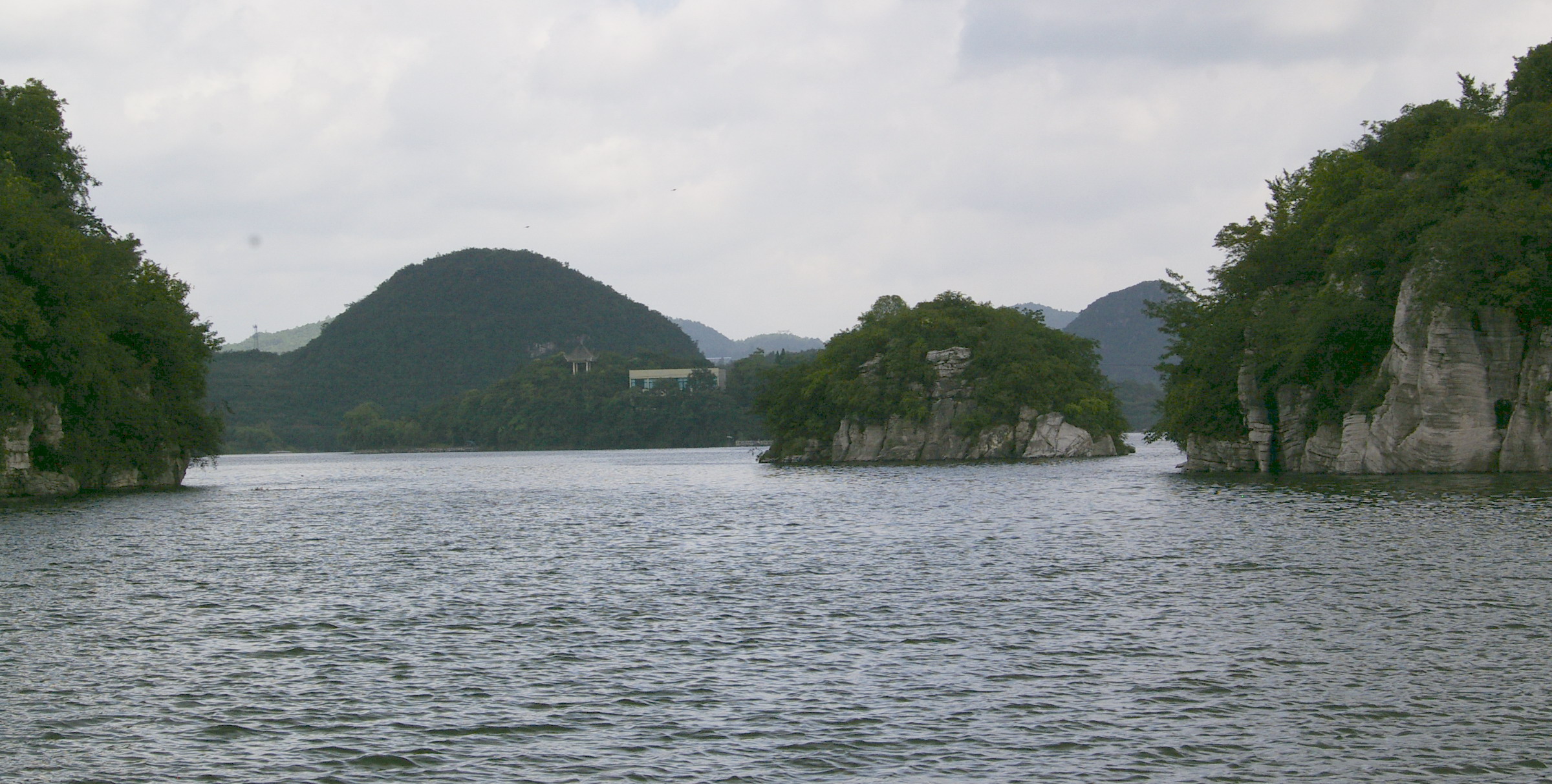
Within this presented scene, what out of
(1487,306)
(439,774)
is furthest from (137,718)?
(1487,306)

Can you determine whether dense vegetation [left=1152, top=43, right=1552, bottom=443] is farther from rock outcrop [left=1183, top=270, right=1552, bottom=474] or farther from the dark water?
the dark water

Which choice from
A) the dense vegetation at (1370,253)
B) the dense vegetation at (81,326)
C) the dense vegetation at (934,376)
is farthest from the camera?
the dense vegetation at (934,376)

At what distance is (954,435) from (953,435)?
134mm

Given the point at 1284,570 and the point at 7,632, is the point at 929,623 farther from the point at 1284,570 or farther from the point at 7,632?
the point at 7,632

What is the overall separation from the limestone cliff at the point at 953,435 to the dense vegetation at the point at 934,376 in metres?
0.87

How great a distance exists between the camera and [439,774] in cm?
1452

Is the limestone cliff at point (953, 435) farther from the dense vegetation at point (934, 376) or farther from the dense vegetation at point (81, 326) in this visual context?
the dense vegetation at point (81, 326)

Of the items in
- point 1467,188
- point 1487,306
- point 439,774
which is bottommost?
point 439,774

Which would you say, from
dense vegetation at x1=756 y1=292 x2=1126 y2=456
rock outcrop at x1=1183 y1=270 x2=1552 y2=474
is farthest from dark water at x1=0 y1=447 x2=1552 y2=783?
dense vegetation at x1=756 y1=292 x2=1126 y2=456

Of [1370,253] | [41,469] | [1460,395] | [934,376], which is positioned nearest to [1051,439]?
[934,376]

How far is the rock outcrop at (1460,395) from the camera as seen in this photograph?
189 feet

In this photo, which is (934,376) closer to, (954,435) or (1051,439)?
(954,435)

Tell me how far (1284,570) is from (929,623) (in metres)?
10.3

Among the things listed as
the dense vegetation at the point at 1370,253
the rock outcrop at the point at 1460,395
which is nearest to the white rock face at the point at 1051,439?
the dense vegetation at the point at 1370,253
